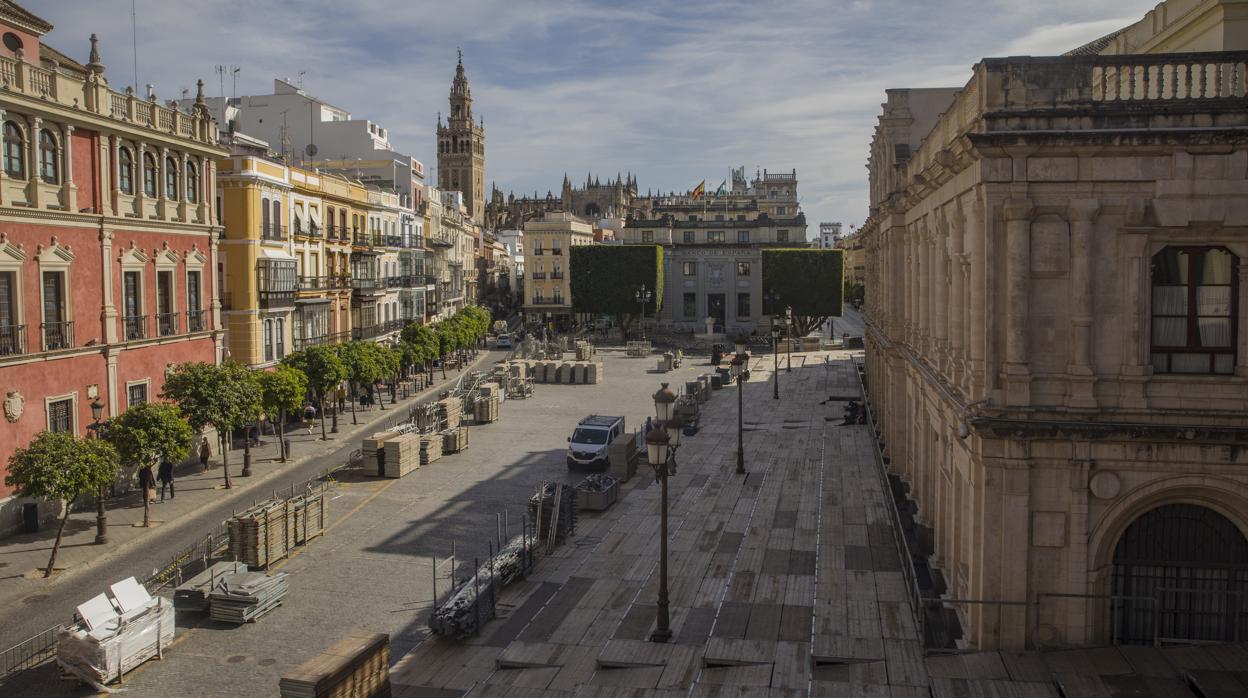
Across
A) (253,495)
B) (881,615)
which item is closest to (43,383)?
(253,495)

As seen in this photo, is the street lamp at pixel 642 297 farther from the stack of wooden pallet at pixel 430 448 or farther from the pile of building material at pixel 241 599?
the pile of building material at pixel 241 599

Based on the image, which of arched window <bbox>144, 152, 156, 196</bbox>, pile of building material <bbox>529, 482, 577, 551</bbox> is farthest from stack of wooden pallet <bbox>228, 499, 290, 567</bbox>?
arched window <bbox>144, 152, 156, 196</bbox>

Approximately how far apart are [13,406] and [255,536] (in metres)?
8.61

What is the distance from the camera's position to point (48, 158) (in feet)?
88.2

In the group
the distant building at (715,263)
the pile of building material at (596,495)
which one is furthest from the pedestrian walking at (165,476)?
the distant building at (715,263)

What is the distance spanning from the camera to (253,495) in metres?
30.0

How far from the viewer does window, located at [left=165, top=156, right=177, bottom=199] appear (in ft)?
107

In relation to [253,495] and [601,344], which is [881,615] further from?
[601,344]

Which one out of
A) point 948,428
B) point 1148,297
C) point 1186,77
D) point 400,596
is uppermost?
point 1186,77

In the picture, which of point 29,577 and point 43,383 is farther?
point 43,383

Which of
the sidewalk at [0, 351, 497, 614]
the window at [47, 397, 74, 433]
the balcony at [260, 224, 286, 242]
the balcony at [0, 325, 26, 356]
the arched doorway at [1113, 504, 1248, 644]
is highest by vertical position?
the balcony at [260, 224, 286, 242]

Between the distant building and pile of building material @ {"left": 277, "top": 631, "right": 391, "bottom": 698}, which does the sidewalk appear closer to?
pile of building material @ {"left": 277, "top": 631, "right": 391, "bottom": 698}

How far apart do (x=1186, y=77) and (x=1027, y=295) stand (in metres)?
3.61

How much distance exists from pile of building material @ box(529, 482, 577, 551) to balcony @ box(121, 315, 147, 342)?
49.1ft
